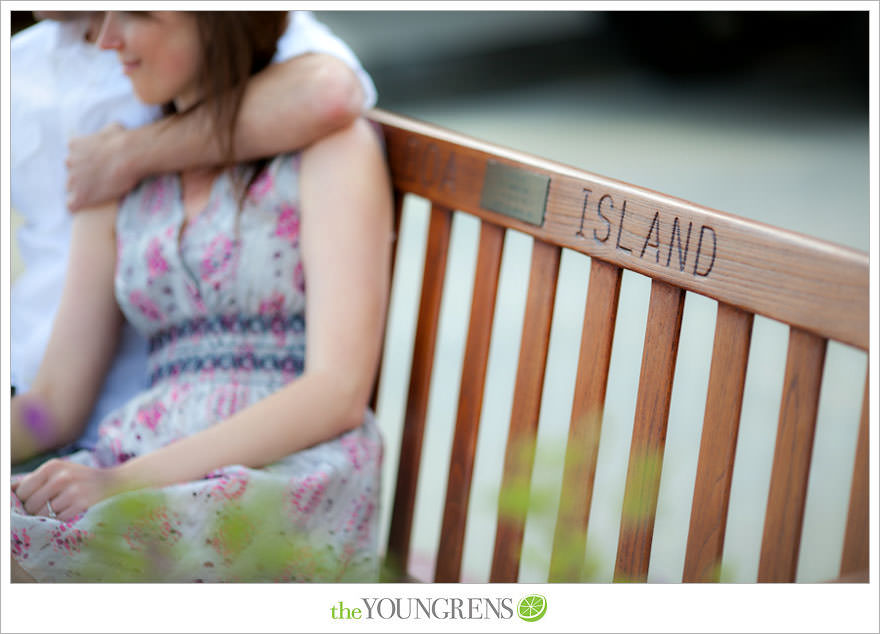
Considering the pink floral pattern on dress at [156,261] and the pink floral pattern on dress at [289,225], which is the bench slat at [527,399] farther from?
the pink floral pattern on dress at [156,261]

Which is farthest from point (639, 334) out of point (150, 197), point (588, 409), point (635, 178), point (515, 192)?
point (635, 178)

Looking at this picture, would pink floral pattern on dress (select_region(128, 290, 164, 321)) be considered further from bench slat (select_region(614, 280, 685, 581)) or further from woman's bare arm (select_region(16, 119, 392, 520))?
bench slat (select_region(614, 280, 685, 581))

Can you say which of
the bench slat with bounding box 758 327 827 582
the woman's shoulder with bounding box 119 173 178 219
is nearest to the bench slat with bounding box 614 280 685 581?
the bench slat with bounding box 758 327 827 582

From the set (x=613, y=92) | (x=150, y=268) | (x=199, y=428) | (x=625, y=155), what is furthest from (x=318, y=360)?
(x=613, y=92)

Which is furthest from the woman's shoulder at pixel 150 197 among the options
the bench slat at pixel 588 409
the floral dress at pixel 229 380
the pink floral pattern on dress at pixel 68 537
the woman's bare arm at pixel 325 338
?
the bench slat at pixel 588 409

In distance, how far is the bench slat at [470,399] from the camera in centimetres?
114

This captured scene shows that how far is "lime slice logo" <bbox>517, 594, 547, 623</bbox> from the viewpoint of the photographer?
754mm

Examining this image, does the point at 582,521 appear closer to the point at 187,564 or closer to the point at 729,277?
the point at 729,277

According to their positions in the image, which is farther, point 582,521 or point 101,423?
point 101,423

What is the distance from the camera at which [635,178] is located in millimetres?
3740

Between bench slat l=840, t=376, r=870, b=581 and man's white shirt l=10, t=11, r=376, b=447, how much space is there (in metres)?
0.96

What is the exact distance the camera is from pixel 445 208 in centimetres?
121

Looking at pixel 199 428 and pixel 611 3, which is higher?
pixel 611 3

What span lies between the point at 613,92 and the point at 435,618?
6198mm
